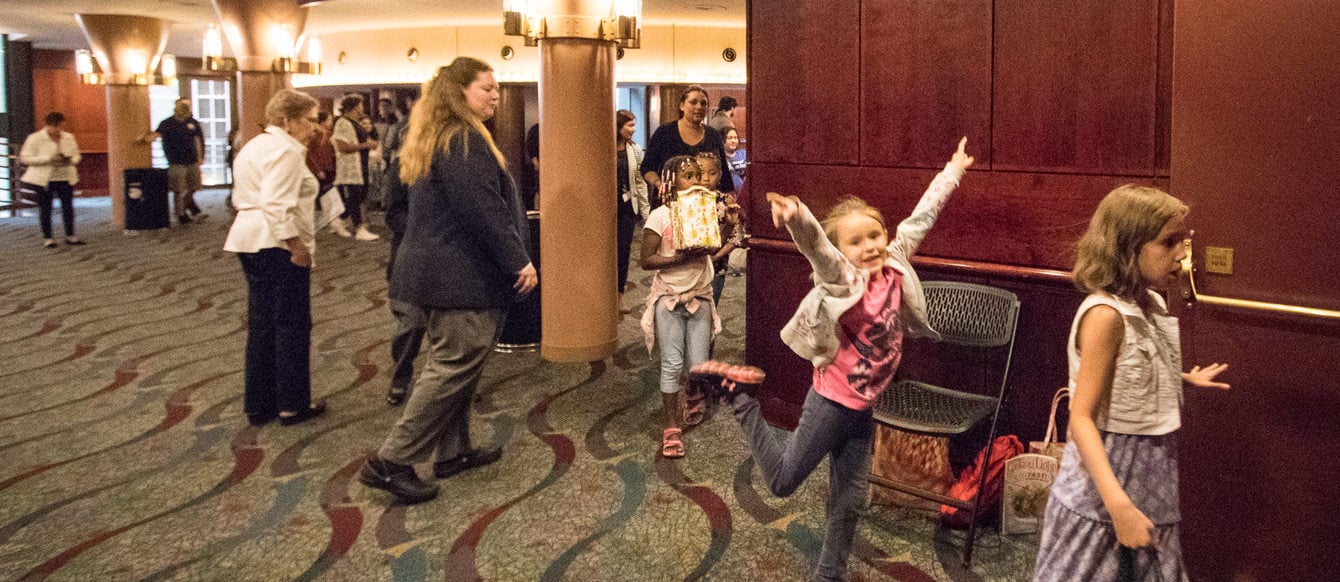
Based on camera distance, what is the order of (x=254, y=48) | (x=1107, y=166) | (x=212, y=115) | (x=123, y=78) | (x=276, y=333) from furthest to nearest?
(x=212, y=115), (x=123, y=78), (x=254, y=48), (x=276, y=333), (x=1107, y=166)

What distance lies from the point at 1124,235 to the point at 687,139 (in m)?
3.94

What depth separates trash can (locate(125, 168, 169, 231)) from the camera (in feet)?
46.5

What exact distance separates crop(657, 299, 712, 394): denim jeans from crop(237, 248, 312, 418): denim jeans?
5.28 ft

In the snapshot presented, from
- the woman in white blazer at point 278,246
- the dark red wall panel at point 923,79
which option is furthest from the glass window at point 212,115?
Answer: the dark red wall panel at point 923,79

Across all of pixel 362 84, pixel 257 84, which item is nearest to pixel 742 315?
pixel 257 84

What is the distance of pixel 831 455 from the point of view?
3.29 meters

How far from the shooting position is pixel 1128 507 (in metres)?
2.27

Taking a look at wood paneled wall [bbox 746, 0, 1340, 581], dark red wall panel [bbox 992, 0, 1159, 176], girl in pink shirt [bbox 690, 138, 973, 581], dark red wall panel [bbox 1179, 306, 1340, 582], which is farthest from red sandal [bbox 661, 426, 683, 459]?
dark red wall panel [bbox 1179, 306, 1340, 582]

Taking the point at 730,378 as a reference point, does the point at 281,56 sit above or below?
above

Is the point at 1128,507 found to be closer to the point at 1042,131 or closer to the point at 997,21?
the point at 1042,131

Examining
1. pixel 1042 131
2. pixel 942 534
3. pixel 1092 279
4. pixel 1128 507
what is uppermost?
pixel 1042 131

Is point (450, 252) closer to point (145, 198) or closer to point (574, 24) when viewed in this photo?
point (574, 24)

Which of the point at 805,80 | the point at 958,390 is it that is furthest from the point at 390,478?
the point at 805,80

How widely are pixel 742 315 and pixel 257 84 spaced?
271 inches
